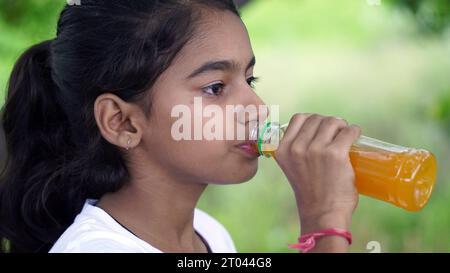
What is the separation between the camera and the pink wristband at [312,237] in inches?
42.3

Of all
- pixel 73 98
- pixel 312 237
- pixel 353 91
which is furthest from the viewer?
pixel 353 91

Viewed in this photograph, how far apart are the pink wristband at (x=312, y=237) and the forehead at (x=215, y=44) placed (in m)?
0.35

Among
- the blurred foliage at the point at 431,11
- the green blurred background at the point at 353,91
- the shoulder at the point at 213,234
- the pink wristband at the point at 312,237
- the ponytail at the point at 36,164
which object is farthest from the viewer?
the green blurred background at the point at 353,91

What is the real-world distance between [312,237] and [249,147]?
0.24 metres

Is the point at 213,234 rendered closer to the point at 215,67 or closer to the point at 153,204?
the point at 153,204

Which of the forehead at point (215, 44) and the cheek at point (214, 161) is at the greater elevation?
the forehead at point (215, 44)

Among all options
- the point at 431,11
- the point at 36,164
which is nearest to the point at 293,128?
the point at 36,164

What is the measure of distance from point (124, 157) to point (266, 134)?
29 centimetres

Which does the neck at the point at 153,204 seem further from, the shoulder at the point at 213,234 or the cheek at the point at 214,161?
the shoulder at the point at 213,234

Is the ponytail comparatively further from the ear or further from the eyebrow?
the eyebrow

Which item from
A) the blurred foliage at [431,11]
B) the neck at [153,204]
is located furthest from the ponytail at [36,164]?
the blurred foliage at [431,11]

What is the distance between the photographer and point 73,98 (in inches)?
52.9
